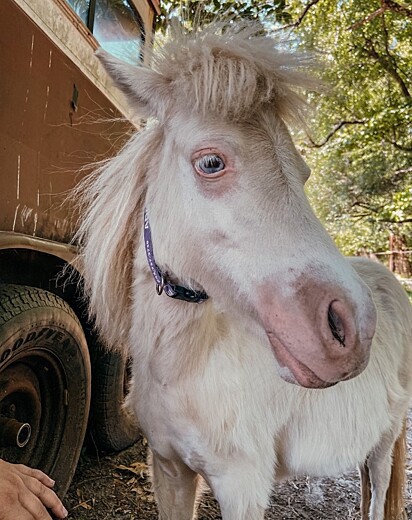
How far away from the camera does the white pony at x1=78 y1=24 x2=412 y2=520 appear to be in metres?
0.95

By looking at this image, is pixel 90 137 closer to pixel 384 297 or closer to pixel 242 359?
pixel 242 359

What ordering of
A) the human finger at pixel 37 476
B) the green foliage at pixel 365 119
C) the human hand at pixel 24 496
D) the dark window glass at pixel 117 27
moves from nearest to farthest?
the human hand at pixel 24 496, the human finger at pixel 37 476, the dark window glass at pixel 117 27, the green foliage at pixel 365 119

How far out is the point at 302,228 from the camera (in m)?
0.99

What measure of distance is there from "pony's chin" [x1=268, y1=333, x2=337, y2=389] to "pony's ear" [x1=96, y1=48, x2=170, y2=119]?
754 millimetres

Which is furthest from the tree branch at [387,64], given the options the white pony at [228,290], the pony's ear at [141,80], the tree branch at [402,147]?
the pony's ear at [141,80]

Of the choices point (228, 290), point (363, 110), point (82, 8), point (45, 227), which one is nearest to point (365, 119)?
point (363, 110)

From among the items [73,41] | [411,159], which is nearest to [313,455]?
[73,41]

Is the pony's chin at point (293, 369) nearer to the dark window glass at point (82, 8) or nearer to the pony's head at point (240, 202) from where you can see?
the pony's head at point (240, 202)

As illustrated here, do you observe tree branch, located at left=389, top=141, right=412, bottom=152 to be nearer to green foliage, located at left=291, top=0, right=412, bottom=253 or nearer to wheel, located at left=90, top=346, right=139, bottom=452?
green foliage, located at left=291, top=0, right=412, bottom=253

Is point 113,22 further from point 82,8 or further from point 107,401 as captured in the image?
point 107,401

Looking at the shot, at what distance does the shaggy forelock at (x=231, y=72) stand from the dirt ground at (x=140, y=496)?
2036 millimetres

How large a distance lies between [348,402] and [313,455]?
0.26m

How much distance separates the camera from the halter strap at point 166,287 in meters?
1.28

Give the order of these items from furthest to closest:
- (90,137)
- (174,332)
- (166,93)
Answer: (90,137)
(174,332)
(166,93)
